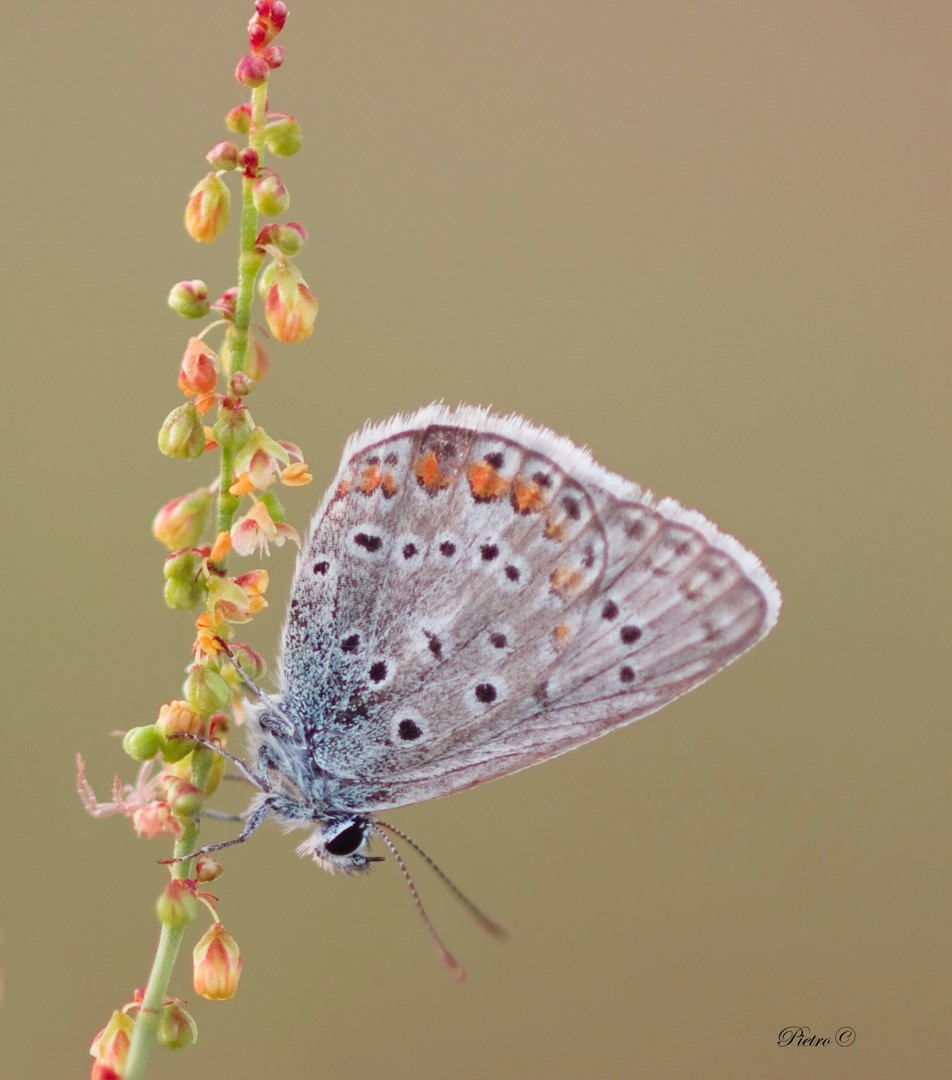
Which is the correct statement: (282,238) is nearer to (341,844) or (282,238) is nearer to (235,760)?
(235,760)

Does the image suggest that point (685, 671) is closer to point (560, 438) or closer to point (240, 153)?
point (560, 438)

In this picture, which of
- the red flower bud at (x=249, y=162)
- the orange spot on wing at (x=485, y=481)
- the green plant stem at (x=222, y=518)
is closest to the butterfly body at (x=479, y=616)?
the orange spot on wing at (x=485, y=481)

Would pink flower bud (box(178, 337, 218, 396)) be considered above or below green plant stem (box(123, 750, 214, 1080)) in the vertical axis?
above

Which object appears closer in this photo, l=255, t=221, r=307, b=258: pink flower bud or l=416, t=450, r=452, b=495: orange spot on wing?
l=255, t=221, r=307, b=258: pink flower bud

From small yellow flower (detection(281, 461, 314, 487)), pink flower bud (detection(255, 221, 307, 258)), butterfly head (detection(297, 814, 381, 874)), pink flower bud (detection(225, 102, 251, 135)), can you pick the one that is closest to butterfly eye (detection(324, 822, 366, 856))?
butterfly head (detection(297, 814, 381, 874))

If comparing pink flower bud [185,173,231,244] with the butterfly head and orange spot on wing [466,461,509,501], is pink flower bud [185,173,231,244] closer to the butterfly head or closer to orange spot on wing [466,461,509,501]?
orange spot on wing [466,461,509,501]
